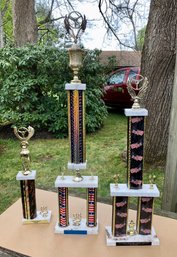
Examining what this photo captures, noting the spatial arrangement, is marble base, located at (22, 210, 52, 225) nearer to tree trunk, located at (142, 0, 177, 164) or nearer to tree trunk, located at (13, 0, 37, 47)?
tree trunk, located at (142, 0, 177, 164)

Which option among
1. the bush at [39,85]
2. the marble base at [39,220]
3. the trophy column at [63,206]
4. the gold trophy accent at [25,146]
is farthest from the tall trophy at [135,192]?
the bush at [39,85]

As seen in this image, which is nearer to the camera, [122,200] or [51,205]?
[122,200]

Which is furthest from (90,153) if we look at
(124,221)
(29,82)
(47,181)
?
(124,221)

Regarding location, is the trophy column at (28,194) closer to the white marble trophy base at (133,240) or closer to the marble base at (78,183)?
the marble base at (78,183)

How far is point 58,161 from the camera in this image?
310 centimetres

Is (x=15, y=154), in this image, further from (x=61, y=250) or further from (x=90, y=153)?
(x=61, y=250)

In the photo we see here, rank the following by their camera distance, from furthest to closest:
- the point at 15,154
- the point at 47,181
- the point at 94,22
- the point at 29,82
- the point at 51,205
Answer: the point at 94,22 < the point at 29,82 < the point at 15,154 < the point at 47,181 < the point at 51,205

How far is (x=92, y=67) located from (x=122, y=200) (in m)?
3.13

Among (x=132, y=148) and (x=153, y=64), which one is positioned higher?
(x=153, y=64)

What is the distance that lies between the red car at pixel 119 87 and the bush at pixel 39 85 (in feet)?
3.76

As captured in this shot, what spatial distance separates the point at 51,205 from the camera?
1.44 meters

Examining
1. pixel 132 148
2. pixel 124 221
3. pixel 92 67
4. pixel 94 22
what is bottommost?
pixel 124 221

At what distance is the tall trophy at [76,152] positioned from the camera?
1.05 metres

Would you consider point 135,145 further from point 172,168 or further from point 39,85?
point 39,85
